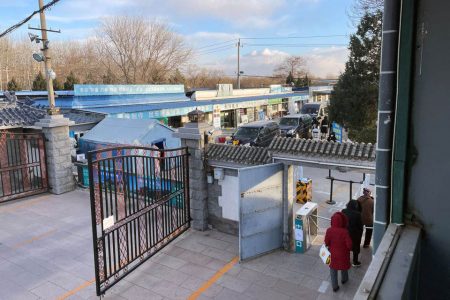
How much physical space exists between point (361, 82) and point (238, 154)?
1140 centimetres

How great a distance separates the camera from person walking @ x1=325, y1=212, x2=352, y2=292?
5.99m

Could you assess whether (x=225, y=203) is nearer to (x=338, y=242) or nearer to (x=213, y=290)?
(x=213, y=290)

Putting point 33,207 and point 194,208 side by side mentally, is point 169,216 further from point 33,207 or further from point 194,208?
point 33,207

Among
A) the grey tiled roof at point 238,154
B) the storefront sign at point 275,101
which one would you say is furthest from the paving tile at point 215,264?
the storefront sign at point 275,101

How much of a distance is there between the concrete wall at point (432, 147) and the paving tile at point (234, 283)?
421 cm

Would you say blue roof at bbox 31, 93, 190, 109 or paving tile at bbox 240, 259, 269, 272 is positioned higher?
blue roof at bbox 31, 93, 190, 109

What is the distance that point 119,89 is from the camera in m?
22.8

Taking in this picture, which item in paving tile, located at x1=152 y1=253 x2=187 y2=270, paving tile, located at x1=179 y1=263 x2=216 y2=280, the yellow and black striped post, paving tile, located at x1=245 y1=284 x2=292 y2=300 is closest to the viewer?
paving tile, located at x1=245 y1=284 x2=292 y2=300

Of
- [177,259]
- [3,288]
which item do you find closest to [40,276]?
[3,288]

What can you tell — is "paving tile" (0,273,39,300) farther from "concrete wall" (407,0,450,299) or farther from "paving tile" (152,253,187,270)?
"concrete wall" (407,0,450,299)

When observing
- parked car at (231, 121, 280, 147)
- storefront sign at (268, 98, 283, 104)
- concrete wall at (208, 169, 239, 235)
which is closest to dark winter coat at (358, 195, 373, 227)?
concrete wall at (208, 169, 239, 235)

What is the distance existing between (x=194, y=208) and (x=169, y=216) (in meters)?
0.75

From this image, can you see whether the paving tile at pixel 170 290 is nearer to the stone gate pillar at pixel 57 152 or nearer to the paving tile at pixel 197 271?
the paving tile at pixel 197 271

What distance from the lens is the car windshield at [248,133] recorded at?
1932 centimetres
